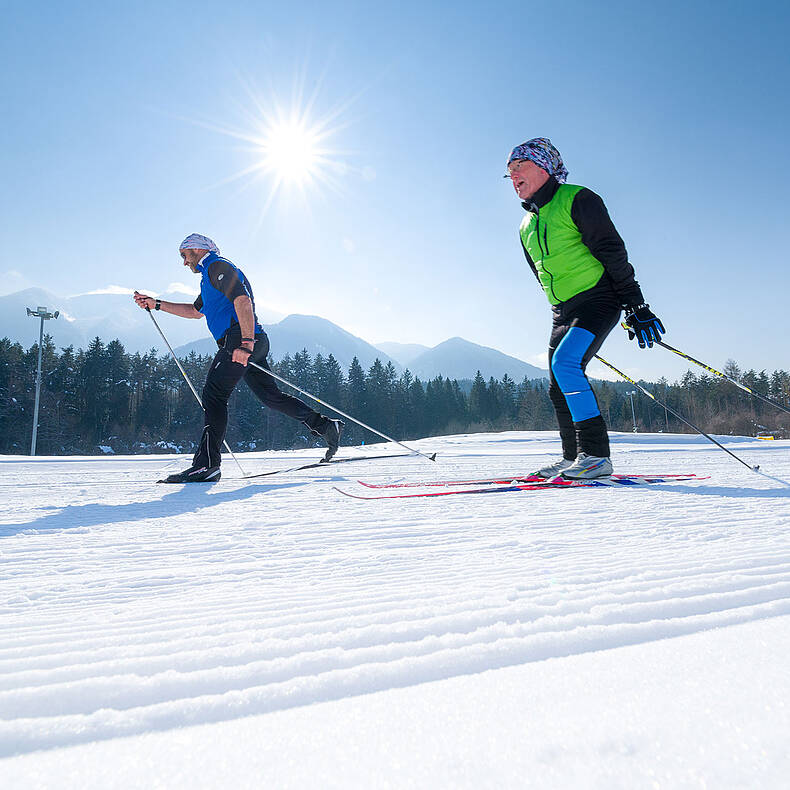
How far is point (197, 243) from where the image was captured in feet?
12.2

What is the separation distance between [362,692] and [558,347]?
2.57 meters

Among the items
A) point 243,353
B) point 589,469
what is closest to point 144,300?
point 243,353

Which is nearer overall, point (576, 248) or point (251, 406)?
point (576, 248)

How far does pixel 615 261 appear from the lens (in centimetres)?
265

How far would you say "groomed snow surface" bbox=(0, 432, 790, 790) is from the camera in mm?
359

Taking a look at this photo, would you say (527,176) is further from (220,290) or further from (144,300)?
(144,300)

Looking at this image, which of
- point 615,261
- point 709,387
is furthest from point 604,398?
point 615,261

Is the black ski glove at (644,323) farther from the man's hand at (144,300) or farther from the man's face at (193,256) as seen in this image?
the man's hand at (144,300)

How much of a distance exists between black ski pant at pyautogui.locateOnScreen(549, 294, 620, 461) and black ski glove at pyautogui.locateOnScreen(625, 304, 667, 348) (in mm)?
89

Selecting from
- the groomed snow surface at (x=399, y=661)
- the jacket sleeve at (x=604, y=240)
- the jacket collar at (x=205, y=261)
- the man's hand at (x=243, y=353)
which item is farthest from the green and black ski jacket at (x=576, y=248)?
the jacket collar at (x=205, y=261)

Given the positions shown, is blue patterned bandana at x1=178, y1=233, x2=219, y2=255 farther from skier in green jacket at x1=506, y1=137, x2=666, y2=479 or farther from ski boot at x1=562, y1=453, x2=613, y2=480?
ski boot at x1=562, y1=453, x2=613, y2=480

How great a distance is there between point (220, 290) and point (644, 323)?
2.97 metres

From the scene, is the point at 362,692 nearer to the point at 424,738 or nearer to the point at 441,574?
the point at 424,738

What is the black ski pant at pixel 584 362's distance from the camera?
8.70 feet
